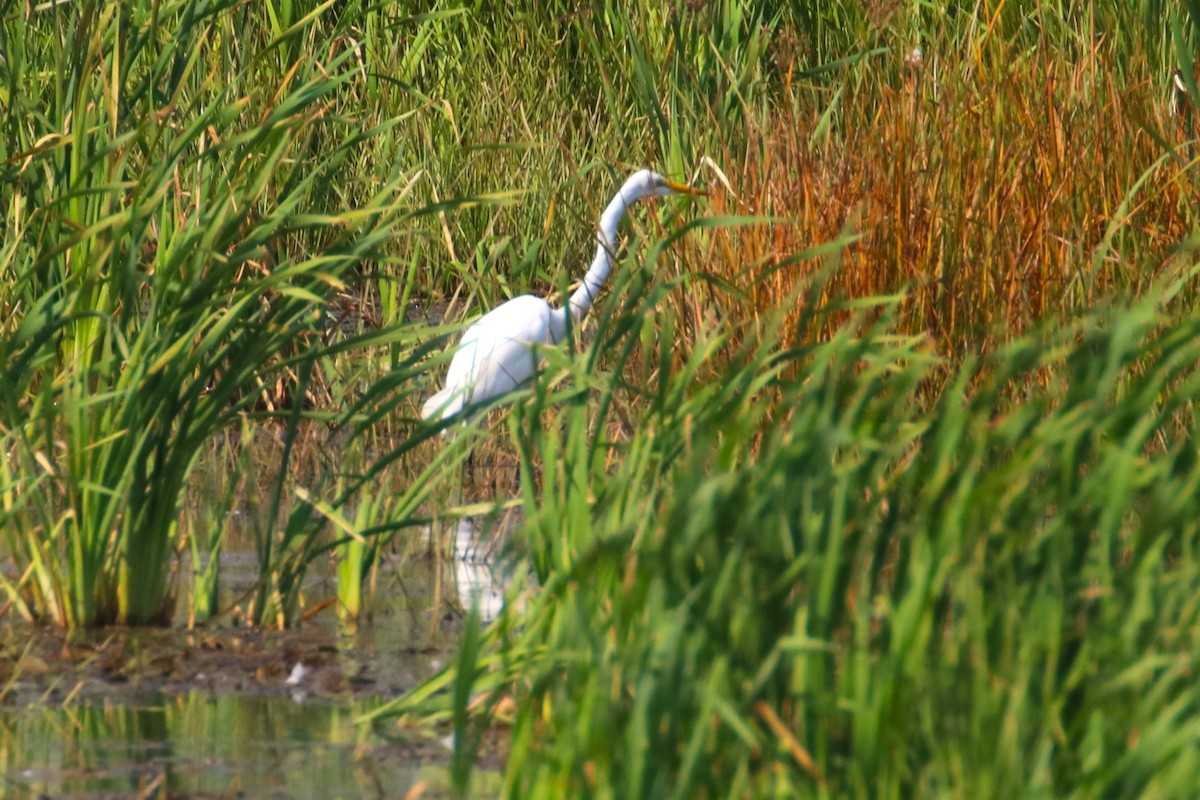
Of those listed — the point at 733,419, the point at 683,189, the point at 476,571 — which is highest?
the point at 683,189

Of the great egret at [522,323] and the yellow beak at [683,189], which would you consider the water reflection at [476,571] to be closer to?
the great egret at [522,323]

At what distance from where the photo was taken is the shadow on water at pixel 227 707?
285 centimetres

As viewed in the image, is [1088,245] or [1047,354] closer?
[1047,354]

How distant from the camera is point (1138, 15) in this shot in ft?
19.9

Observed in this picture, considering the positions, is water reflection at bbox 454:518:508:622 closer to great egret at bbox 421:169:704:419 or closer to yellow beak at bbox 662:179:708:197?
great egret at bbox 421:169:704:419

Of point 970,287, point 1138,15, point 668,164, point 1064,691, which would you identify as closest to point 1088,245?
point 970,287

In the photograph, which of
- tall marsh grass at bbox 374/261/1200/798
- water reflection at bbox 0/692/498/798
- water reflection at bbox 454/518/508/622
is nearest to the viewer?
tall marsh grass at bbox 374/261/1200/798

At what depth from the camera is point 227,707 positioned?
3.30 meters

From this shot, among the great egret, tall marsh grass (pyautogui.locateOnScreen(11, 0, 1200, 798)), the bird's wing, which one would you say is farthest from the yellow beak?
the bird's wing

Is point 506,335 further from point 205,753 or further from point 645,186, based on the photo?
point 205,753

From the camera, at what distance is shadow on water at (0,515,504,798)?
9.36ft

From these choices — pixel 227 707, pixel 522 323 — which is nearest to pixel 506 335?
pixel 522 323

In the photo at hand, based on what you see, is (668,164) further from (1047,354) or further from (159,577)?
(1047,354)

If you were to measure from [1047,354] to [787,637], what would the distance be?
0.55m
